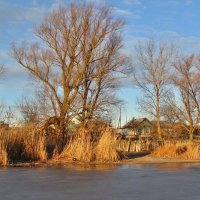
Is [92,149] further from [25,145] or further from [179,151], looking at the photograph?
[179,151]

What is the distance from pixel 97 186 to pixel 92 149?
1018 centimetres

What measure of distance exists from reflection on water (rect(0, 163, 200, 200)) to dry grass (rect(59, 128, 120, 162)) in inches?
250

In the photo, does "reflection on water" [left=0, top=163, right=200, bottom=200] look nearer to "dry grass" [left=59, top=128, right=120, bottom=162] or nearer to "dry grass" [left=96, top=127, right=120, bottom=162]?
"dry grass" [left=59, top=128, right=120, bottom=162]

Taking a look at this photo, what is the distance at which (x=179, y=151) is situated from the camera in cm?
2653

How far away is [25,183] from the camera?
12.4 metres

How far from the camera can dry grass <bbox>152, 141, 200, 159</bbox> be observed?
26.1 m

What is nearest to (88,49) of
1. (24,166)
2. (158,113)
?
(158,113)

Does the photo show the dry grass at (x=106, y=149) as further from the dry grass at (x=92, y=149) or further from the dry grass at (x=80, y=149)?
the dry grass at (x=80, y=149)

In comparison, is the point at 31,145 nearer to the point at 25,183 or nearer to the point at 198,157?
the point at 25,183

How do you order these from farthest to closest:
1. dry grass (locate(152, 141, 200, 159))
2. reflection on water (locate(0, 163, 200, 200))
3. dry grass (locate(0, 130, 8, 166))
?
dry grass (locate(152, 141, 200, 159)), dry grass (locate(0, 130, 8, 166)), reflection on water (locate(0, 163, 200, 200))

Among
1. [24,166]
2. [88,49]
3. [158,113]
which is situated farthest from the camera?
[158,113]

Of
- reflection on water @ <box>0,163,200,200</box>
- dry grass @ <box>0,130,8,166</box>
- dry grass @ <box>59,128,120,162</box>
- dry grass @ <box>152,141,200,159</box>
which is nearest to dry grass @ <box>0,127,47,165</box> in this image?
dry grass @ <box>0,130,8,166</box>

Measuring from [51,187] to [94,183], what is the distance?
5.04 ft

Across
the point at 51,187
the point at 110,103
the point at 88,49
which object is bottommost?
the point at 51,187
